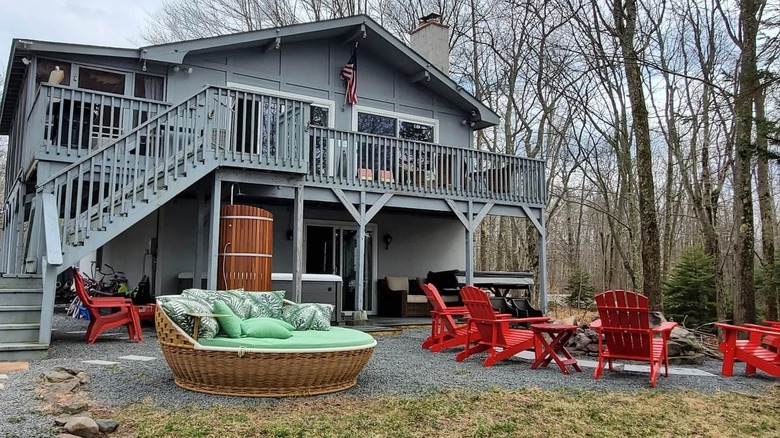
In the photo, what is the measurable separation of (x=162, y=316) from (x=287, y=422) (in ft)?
4.97

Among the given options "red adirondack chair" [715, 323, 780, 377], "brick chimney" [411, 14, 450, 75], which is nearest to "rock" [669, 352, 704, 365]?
"red adirondack chair" [715, 323, 780, 377]

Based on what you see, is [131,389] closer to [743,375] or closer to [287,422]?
[287,422]

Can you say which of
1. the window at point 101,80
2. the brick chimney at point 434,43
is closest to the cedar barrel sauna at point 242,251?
the window at point 101,80

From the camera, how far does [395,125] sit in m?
11.9

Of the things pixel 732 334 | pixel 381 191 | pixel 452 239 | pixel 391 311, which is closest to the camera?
pixel 732 334

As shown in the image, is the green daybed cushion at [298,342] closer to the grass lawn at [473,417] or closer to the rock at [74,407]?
the grass lawn at [473,417]

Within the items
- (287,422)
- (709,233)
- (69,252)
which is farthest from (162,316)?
(709,233)

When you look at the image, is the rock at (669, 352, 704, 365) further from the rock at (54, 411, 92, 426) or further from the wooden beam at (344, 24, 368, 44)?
the wooden beam at (344, 24, 368, 44)

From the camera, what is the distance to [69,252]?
6297 mm

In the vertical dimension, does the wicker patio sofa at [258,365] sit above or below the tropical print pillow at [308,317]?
below

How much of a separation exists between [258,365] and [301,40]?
26.4 ft

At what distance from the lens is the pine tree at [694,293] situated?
12.9 metres

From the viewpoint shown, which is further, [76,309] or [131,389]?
[76,309]

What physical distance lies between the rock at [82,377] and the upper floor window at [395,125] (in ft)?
24.4
